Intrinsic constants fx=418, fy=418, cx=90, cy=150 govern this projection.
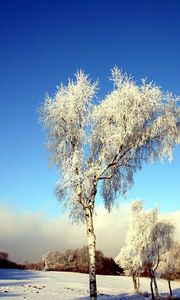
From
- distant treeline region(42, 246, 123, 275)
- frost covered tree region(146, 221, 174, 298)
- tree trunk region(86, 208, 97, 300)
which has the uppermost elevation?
distant treeline region(42, 246, 123, 275)

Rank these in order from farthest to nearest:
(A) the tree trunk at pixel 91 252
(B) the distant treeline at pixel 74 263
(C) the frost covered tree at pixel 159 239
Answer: (B) the distant treeline at pixel 74 263
(C) the frost covered tree at pixel 159 239
(A) the tree trunk at pixel 91 252

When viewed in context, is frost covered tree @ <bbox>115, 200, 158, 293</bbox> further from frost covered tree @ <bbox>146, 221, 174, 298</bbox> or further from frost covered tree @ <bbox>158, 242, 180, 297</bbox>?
frost covered tree @ <bbox>158, 242, 180, 297</bbox>

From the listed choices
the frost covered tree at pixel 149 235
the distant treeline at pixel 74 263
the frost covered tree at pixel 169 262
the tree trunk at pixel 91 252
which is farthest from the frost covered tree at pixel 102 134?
the distant treeline at pixel 74 263

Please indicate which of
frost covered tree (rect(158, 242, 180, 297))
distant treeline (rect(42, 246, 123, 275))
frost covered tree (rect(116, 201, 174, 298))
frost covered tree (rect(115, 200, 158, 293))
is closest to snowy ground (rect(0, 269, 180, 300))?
frost covered tree (rect(158, 242, 180, 297))

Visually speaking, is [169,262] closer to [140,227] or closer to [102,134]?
[140,227]

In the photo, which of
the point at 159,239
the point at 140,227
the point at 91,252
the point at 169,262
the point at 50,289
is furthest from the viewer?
the point at 169,262

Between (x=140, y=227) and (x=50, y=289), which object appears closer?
(x=50, y=289)

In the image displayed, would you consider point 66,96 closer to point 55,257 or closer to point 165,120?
point 165,120

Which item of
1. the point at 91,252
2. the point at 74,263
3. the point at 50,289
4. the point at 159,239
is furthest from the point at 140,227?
the point at 74,263

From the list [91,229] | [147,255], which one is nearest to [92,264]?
[91,229]

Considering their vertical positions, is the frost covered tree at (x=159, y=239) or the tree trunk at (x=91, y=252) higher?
the frost covered tree at (x=159, y=239)

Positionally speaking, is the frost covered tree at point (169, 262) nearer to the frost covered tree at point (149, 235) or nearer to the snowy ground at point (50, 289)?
the snowy ground at point (50, 289)

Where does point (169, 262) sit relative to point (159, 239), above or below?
above

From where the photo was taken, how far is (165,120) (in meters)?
25.2
